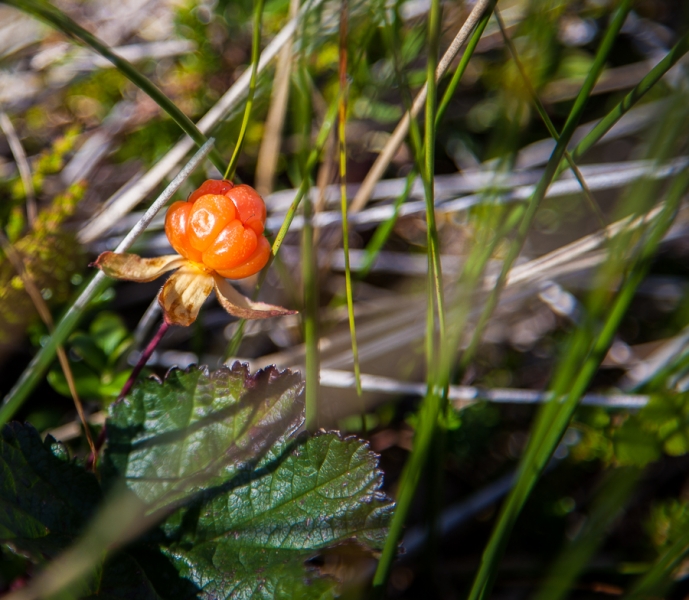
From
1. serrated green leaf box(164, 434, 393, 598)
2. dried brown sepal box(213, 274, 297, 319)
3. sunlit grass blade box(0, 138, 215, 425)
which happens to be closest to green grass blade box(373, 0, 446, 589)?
serrated green leaf box(164, 434, 393, 598)

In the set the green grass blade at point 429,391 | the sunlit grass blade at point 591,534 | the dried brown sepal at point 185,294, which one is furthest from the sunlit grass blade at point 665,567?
the dried brown sepal at point 185,294

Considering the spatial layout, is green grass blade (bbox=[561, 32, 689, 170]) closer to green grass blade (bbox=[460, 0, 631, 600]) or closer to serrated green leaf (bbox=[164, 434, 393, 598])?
green grass blade (bbox=[460, 0, 631, 600])

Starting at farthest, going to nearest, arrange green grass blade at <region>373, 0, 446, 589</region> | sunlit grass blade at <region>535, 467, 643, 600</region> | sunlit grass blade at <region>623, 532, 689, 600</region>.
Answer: sunlit grass blade at <region>535, 467, 643, 600</region>
sunlit grass blade at <region>623, 532, 689, 600</region>
green grass blade at <region>373, 0, 446, 589</region>

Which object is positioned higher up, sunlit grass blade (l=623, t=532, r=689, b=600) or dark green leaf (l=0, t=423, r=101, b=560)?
dark green leaf (l=0, t=423, r=101, b=560)

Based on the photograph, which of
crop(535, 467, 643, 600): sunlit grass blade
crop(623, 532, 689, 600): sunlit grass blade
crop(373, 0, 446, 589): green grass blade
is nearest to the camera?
crop(373, 0, 446, 589): green grass blade

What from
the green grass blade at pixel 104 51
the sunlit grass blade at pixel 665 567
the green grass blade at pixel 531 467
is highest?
the green grass blade at pixel 104 51

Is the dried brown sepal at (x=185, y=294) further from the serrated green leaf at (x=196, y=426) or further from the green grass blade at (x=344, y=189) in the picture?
the green grass blade at (x=344, y=189)

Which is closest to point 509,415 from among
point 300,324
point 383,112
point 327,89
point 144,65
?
point 300,324
